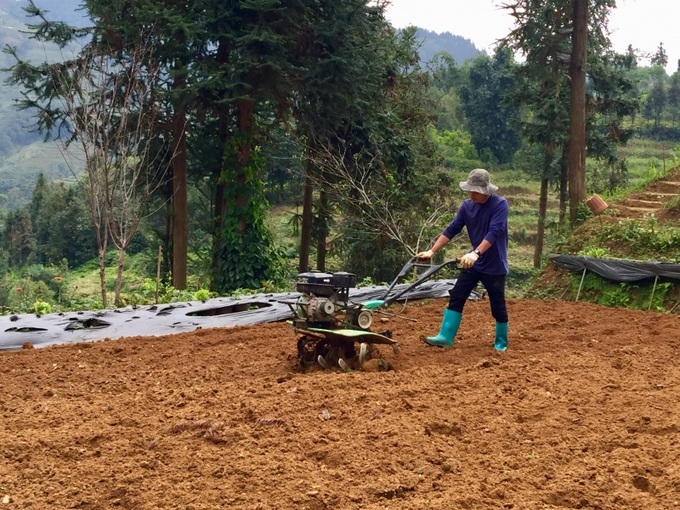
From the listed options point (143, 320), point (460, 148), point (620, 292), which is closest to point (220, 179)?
point (143, 320)

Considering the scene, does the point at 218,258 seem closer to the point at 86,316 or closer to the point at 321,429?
the point at 86,316

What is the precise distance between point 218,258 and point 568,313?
9.49 metres

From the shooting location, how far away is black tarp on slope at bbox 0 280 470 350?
8305 millimetres

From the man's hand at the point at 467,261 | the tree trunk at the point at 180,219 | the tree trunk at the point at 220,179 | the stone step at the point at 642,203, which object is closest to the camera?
the man's hand at the point at 467,261

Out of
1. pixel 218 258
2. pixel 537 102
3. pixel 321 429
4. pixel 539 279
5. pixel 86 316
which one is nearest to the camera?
pixel 321 429

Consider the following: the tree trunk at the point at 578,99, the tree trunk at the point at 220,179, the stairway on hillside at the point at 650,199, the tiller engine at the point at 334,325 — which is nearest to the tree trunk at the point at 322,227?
the tree trunk at the point at 220,179

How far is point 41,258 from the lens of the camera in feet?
174

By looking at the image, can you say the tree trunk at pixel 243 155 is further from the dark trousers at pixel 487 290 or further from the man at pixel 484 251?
the dark trousers at pixel 487 290

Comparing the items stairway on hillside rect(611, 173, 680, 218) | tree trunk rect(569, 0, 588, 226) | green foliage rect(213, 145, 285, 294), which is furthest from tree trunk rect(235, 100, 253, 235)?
stairway on hillside rect(611, 173, 680, 218)

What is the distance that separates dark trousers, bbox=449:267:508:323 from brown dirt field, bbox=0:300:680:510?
402 mm

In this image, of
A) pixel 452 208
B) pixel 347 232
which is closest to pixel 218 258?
pixel 347 232

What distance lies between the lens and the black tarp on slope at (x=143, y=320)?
8305mm

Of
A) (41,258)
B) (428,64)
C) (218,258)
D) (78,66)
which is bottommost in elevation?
(41,258)

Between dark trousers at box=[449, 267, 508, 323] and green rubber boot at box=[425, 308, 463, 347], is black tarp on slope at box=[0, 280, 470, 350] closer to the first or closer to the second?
green rubber boot at box=[425, 308, 463, 347]
